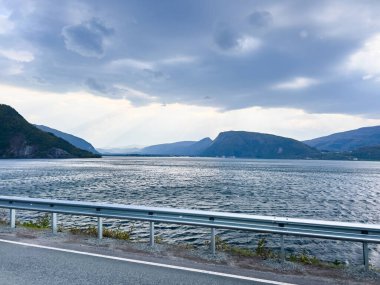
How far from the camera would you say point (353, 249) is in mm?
17484

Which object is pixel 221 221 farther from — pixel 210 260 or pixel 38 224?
pixel 38 224

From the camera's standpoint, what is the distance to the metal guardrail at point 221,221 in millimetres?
7255

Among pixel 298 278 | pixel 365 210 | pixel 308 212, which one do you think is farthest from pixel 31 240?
pixel 365 210

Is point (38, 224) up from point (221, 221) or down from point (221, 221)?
down

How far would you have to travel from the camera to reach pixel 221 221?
850 centimetres

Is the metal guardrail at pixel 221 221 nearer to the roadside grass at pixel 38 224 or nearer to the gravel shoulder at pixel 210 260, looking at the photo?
the gravel shoulder at pixel 210 260

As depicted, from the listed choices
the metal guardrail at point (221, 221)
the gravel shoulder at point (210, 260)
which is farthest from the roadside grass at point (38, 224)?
the gravel shoulder at point (210, 260)

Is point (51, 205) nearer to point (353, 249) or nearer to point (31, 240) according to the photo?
point (31, 240)

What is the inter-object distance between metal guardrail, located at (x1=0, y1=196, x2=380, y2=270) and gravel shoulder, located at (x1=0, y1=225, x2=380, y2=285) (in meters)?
0.37

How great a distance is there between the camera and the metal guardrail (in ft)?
23.8

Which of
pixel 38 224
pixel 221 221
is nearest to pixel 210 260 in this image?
pixel 221 221

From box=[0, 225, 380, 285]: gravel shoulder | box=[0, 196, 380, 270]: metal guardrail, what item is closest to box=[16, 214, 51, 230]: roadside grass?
box=[0, 196, 380, 270]: metal guardrail

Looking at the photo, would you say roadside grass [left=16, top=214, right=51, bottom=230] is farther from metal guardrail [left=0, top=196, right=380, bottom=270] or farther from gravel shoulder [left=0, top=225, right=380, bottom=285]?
gravel shoulder [left=0, top=225, right=380, bottom=285]

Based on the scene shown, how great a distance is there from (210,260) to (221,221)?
3.41ft
